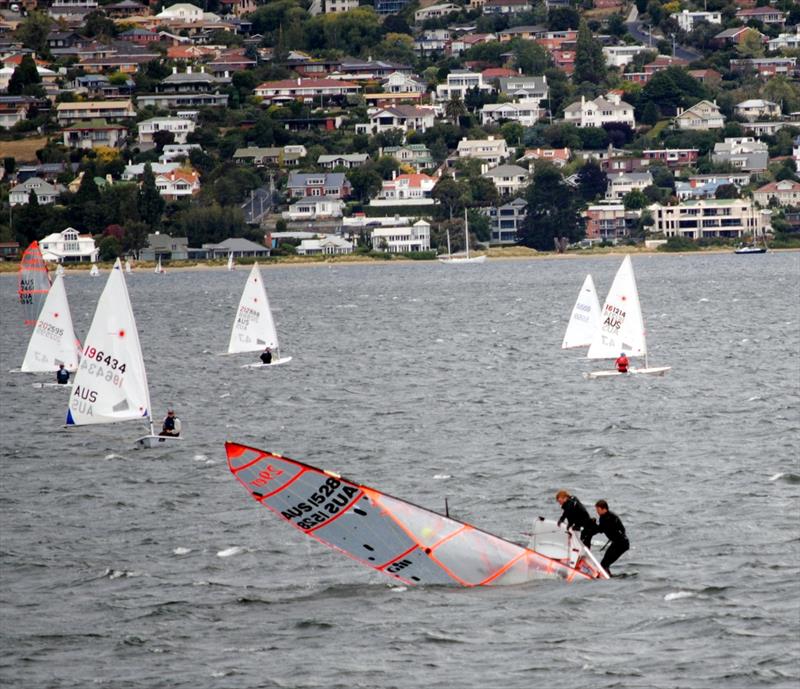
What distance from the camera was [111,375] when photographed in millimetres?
51188

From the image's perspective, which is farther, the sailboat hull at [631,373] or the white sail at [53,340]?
the sailboat hull at [631,373]

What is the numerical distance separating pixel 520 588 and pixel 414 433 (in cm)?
2299

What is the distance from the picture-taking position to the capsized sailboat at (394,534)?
31094mm

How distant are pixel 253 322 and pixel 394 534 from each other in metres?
49.7

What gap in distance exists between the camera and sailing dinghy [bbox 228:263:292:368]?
78750 mm

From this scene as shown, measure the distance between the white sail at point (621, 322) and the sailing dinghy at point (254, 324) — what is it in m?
14.4

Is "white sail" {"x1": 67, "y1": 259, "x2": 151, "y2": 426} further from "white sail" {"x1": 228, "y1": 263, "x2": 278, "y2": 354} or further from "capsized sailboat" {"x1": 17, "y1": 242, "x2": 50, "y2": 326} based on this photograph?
"capsized sailboat" {"x1": 17, "y1": 242, "x2": 50, "y2": 326}

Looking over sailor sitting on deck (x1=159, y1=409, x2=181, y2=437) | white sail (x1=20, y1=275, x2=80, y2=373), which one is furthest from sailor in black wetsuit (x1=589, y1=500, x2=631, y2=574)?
white sail (x1=20, y1=275, x2=80, y2=373)

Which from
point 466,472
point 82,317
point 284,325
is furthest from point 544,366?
point 82,317

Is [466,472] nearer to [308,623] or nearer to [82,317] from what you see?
[308,623]

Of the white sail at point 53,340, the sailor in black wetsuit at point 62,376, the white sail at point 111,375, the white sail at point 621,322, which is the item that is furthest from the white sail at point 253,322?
the white sail at point 111,375

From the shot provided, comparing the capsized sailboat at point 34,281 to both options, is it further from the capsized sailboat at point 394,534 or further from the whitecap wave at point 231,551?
the capsized sailboat at point 394,534

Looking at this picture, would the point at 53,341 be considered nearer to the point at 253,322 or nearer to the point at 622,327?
the point at 253,322

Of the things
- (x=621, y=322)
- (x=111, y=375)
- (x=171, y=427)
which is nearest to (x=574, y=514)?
(x=111, y=375)
